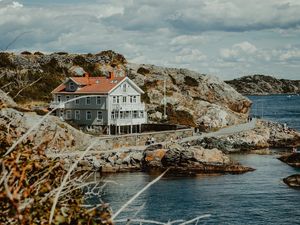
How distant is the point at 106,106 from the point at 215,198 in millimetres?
32095

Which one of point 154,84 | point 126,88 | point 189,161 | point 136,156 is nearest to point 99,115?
point 126,88

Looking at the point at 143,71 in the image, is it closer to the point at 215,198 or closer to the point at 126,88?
the point at 126,88

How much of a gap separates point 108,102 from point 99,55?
41798 millimetres

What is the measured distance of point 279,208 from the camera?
3631 cm

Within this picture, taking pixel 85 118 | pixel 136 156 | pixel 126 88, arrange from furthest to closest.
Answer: pixel 126 88 → pixel 85 118 → pixel 136 156

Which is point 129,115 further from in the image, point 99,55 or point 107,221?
point 107,221

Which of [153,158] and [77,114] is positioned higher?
[77,114]

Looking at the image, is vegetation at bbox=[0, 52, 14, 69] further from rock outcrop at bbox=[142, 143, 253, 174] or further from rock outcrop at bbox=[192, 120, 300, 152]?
rock outcrop at bbox=[142, 143, 253, 174]

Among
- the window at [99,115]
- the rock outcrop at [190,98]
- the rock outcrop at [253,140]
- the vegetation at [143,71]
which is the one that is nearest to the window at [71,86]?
the window at [99,115]

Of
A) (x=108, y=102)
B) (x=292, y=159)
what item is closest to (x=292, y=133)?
(x=292, y=159)

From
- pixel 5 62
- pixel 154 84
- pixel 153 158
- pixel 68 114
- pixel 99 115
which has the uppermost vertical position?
pixel 5 62

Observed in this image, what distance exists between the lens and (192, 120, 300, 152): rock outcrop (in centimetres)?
7046

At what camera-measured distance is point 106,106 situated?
69500mm

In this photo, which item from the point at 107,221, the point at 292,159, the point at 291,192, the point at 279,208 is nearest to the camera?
the point at 107,221
